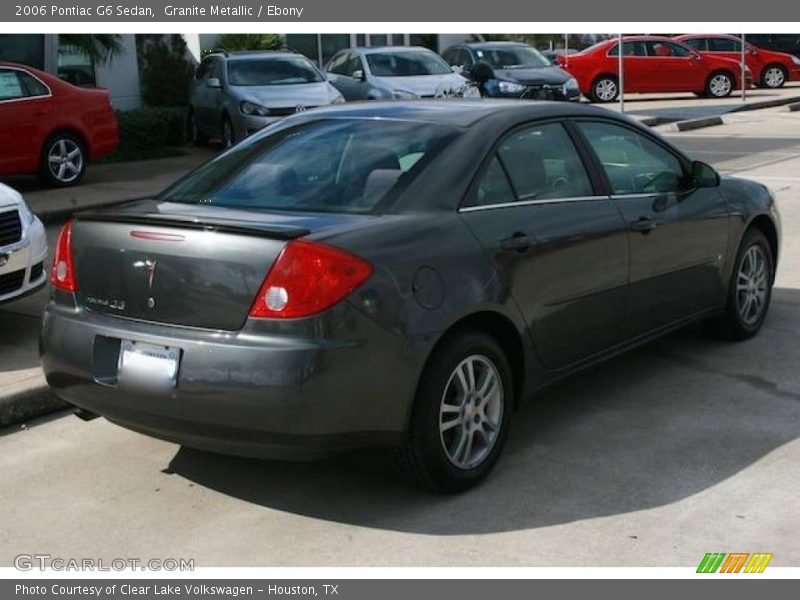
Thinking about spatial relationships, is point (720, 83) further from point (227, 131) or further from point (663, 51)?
point (227, 131)

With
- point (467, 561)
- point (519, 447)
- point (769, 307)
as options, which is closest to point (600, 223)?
point (519, 447)

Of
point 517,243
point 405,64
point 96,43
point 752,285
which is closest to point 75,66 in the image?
point 96,43

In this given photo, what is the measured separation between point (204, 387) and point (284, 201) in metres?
0.96

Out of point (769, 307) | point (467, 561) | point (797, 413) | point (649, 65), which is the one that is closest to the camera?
point (467, 561)

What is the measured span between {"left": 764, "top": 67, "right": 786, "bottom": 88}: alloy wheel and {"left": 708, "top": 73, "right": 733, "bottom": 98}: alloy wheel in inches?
113

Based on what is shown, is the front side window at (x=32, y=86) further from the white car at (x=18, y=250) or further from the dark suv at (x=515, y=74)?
the dark suv at (x=515, y=74)

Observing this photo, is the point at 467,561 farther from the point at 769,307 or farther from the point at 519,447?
the point at 769,307

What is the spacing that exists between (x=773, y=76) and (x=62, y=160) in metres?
22.3

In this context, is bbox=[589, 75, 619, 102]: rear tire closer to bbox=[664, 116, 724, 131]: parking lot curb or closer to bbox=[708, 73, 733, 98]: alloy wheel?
bbox=[708, 73, 733, 98]: alloy wheel

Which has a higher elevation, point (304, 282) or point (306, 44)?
point (306, 44)

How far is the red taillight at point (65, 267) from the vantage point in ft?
15.1

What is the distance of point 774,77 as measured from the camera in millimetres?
29875

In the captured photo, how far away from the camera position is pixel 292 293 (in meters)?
3.97

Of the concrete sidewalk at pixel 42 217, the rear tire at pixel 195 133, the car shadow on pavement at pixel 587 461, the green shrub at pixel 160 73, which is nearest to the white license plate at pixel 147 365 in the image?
the car shadow on pavement at pixel 587 461
